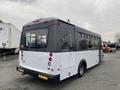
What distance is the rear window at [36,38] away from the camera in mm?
5317

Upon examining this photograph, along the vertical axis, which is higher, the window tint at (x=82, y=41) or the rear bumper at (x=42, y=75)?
the window tint at (x=82, y=41)

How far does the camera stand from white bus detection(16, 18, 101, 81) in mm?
5023

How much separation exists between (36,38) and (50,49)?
104cm

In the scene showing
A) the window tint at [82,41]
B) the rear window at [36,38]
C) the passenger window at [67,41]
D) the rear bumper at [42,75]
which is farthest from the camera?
the window tint at [82,41]

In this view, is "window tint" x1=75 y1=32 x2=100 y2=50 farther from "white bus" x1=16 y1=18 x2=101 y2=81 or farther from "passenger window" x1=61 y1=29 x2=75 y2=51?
"passenger window" x1=61 y1=29 x2=75 y2=51

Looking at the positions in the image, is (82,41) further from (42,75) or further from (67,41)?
(42,75)

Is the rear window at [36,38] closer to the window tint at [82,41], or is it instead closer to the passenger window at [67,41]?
the passenger window at [67,41]

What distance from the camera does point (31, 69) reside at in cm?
571

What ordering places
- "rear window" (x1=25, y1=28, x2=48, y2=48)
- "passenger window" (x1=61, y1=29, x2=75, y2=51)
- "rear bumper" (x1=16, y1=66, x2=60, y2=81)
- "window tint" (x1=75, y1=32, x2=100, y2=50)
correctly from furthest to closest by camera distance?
"window tint" (x1=75, y1=32, x2=100, y2=50), "passenger window" (x1=61, y1=29, x2=75, y2=51), "rear window" (x1=25, y1=28, x2=48, y2=48), "rear bumper" (x1=16, y1=66, x2=60, y2=81)

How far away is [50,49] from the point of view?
5.01m

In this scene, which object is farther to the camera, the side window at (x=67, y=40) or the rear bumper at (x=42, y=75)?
the side window at (x=67, y=40)

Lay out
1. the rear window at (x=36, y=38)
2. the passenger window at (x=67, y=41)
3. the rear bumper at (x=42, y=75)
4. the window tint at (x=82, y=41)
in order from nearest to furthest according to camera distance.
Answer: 1. the rear bumper at (x=42, y=75)
2. the rear window at (x=36, y=38)
3. the passenger window at (x=67, y=41)
4. the window tint at (x=82, y=41)

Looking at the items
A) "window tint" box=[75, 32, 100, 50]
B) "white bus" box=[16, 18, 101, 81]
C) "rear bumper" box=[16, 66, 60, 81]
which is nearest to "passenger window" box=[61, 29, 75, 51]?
"white bus" box=[16, 18, 101, 81]

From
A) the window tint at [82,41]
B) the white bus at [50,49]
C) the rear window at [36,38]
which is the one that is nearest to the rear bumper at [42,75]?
the white bus at [50,49]
